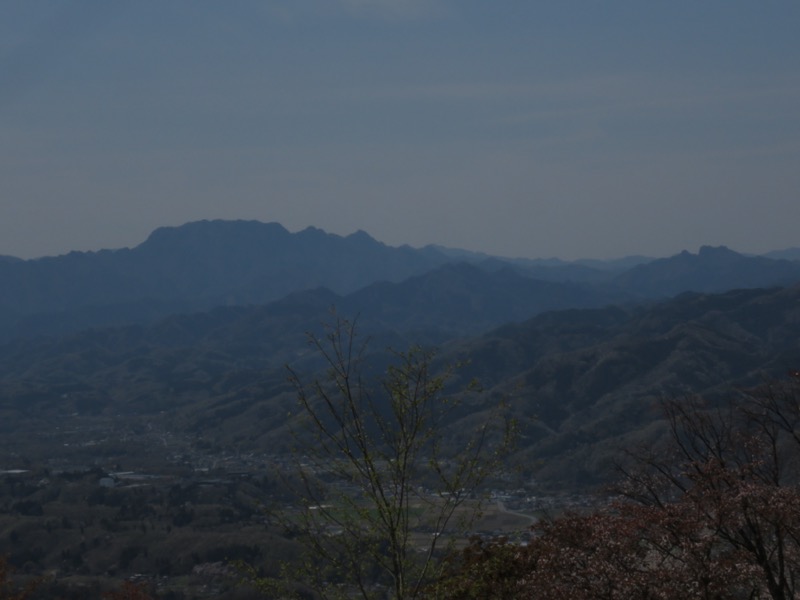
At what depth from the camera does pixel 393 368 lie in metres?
13.7

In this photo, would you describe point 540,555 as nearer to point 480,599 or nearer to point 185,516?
point 480,599

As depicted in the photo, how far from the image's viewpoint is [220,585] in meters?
63.3

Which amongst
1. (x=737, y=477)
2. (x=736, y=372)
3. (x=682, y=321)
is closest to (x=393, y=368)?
(x=737, y=477)

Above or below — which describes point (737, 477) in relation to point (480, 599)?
above

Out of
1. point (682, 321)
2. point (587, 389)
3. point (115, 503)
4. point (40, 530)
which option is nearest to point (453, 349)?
point (682, 321)

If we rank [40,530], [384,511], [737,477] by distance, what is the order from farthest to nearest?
[40,530], [737,477], [384,511]

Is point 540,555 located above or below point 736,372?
above

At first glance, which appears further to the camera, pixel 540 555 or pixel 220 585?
pixel 220 585

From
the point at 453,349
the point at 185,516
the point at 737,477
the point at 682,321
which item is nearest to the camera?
the point at 737,477

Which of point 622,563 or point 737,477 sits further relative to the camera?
point 737,477

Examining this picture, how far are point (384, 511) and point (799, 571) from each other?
24.7 feet

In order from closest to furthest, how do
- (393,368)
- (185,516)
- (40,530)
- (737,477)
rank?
(393,368), (737,477), (40,530), (185,516)

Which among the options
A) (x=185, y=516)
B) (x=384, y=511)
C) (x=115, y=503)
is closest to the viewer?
(x=384, y=511)

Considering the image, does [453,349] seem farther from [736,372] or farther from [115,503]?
[115,503]
